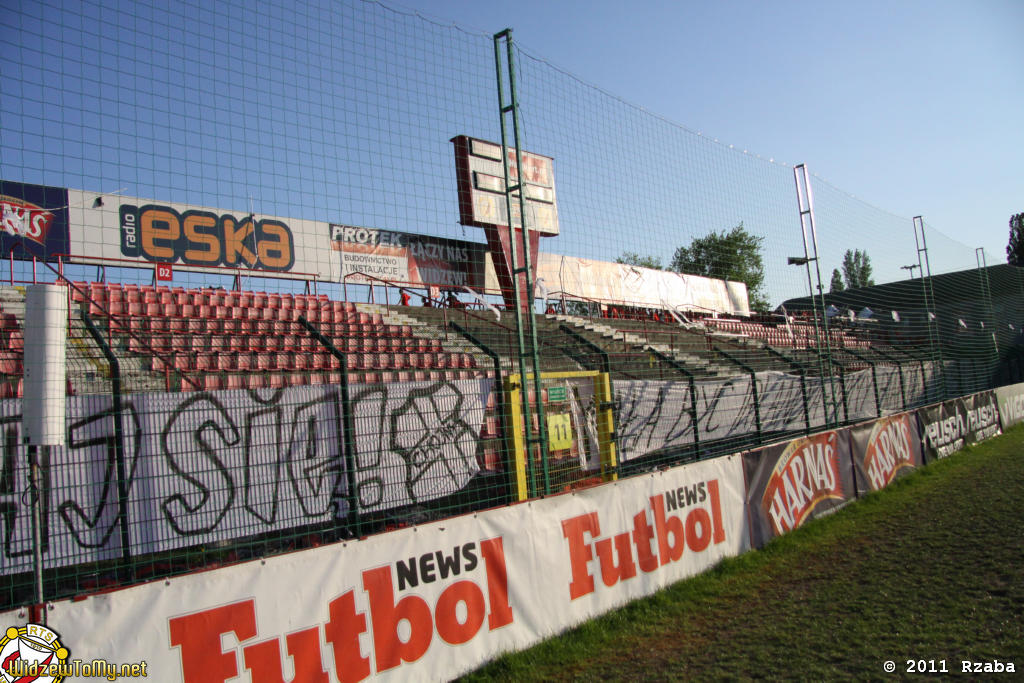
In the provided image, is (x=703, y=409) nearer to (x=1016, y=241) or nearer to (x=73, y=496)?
(x=73, y=496)

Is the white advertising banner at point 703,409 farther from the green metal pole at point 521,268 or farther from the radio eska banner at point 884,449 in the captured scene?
the green metal pole at point 521,268

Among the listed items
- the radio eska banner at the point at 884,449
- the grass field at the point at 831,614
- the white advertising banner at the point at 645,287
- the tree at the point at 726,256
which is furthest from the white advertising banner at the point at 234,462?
the white advertising banner at the point at 645,287

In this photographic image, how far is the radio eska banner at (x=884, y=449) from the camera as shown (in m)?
8.66

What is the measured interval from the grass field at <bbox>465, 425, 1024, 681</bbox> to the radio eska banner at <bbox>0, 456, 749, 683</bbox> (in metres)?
0.24

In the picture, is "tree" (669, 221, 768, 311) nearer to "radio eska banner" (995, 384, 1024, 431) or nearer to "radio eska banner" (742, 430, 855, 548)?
"radio eska banner" (742, 430, 855, 548)

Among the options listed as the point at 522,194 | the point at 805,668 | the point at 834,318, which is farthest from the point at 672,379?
the point at 834,318

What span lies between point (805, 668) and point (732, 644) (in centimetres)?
58

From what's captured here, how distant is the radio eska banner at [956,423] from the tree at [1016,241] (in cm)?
4648

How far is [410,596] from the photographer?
3.94 meters

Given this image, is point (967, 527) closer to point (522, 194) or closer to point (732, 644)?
point (732, 644)

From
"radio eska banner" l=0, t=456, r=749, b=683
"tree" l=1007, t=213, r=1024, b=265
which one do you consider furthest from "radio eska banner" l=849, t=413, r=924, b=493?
"tree" l=1007, t=213, r=1024, b=265

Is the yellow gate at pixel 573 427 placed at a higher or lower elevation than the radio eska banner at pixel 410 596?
higher

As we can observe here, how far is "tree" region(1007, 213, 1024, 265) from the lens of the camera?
50.9 meters

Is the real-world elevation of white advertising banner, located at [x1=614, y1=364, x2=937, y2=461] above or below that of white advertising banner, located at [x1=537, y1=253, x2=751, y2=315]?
below
